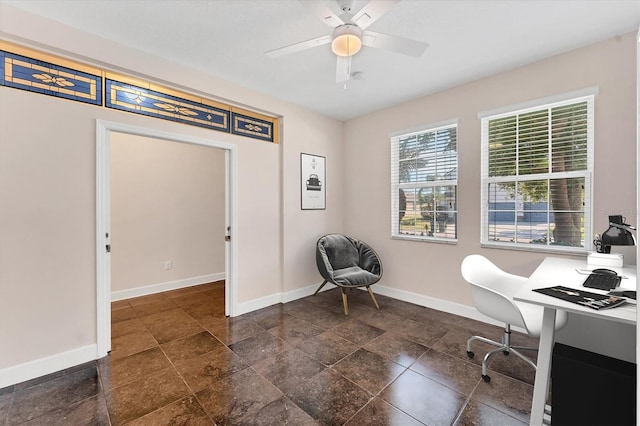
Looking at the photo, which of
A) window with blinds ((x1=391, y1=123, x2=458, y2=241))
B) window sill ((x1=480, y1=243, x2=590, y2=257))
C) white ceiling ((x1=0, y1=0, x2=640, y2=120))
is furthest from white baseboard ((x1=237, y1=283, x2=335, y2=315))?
white ceiling ((x1=0, y1=0, x2=640, y2=120))

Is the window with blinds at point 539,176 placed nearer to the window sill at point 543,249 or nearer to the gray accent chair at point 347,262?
the window sill at point 543,249

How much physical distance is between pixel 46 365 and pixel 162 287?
203cm

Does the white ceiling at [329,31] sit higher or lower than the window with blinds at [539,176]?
higher

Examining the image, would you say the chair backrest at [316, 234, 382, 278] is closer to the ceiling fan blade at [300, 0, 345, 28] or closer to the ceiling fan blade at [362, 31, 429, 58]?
the ceiling fan blade at [362, 31, 429, 58]

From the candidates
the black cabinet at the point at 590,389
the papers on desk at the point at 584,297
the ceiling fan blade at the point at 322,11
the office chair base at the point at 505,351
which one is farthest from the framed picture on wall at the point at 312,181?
the black cabinet at the point at 590,389

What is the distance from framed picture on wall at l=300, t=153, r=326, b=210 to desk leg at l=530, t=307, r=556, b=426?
9.57 ft

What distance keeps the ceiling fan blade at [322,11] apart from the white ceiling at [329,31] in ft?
1.10

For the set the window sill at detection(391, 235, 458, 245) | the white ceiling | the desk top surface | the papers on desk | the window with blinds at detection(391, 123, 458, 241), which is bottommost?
the desk top surface

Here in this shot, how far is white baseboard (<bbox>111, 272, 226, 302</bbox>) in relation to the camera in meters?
3.71

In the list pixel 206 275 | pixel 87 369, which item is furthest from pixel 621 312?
pixel 206 275

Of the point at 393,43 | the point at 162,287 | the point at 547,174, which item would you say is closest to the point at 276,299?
the point at 162,287

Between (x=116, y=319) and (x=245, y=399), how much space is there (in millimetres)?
2226

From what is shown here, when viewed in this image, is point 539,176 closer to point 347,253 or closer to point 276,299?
point 347,253

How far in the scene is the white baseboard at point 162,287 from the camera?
3706 mm
